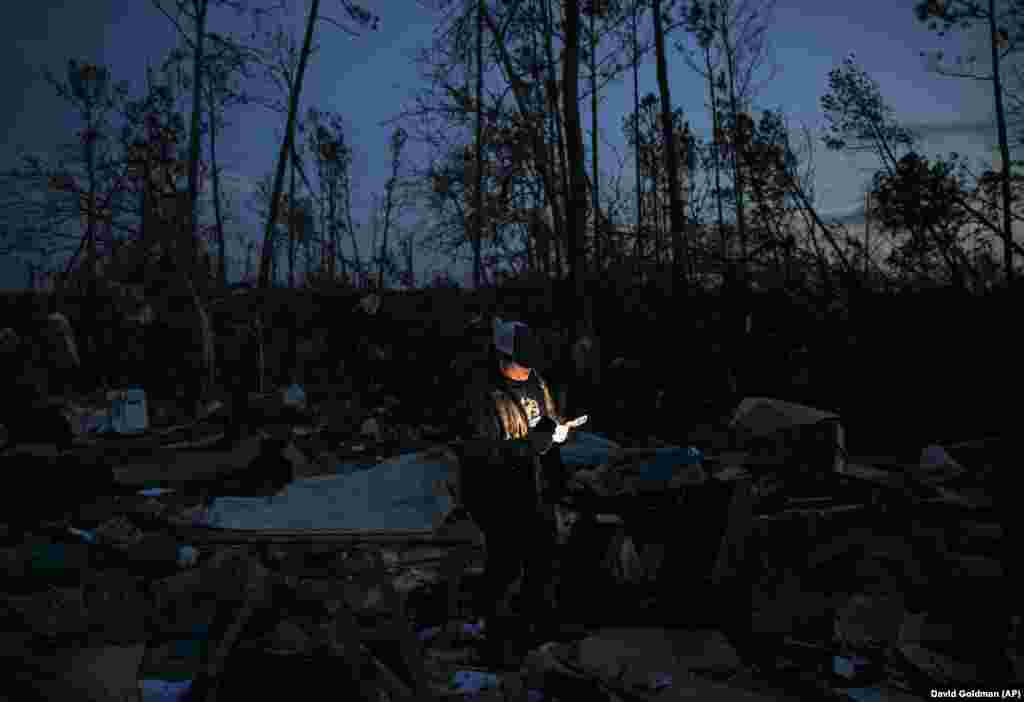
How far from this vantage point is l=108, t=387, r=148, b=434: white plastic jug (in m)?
9.12

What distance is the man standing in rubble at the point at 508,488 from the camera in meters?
3.92

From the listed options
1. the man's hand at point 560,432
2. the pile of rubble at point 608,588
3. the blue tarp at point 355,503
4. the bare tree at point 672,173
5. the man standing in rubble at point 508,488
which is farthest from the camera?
the bare tree at point 672,173

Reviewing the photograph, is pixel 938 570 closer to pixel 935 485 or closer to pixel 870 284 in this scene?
pixel 935 485

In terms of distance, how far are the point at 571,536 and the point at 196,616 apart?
2.34m

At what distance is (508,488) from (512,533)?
0.90ft

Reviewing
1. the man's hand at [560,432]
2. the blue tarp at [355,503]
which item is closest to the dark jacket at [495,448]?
the man's hand at [560,432]

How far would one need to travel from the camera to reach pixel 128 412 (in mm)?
9234

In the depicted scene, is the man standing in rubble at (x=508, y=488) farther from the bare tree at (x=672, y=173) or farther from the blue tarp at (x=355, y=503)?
the bare tree at (x=672, y=173)

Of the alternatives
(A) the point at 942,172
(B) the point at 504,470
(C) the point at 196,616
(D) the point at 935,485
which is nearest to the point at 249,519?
(C) the point at 196,616

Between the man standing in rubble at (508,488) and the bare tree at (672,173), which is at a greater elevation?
the bare tree at (672,173)

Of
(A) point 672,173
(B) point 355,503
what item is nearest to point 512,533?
(B) point 355,503

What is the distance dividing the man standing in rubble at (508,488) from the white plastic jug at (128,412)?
23.2 feet

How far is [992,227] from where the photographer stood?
8000 millimetres

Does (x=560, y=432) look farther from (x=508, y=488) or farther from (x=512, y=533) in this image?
(x=512, y=533)
